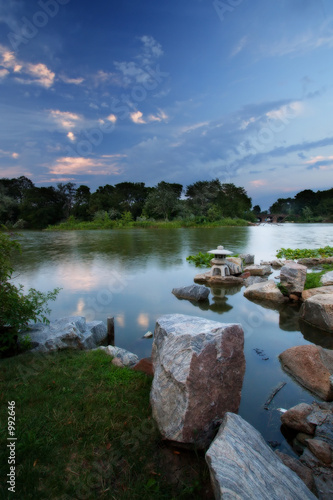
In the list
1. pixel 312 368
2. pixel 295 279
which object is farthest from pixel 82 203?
pixel 312 368

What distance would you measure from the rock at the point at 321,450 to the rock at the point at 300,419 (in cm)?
26

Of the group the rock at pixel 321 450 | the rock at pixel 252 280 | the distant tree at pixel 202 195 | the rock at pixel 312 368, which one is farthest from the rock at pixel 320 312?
the distant tree at pixel 202 195

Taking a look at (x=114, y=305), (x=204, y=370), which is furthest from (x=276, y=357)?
(x=114, y=305)

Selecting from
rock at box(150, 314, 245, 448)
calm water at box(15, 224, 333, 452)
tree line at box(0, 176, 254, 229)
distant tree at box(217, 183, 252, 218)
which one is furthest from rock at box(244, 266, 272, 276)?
distant tree at box(217, 183, 252, 218)

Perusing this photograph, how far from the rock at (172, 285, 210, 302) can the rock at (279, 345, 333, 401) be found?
357 centimetres

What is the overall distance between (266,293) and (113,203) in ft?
153

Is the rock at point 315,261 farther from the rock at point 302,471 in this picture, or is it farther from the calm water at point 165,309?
the rock at point 302,471

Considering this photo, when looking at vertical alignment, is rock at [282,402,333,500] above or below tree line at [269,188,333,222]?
below

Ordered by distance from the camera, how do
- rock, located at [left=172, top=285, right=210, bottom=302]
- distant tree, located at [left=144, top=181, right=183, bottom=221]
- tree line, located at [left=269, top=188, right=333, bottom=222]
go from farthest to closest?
tree line, located at [left=269, top=188, right=333, bottom=222]
distant tree, located at [left=144, top=181, right=183, bottom=221]
rock, located at [left=172, top=285, right=210, bottom=302]


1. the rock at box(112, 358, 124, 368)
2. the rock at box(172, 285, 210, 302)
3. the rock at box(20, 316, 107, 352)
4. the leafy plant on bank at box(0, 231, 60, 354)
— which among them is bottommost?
the rock at box(172, 285, 210, 302)

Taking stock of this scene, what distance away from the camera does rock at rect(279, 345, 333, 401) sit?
11.8 ft

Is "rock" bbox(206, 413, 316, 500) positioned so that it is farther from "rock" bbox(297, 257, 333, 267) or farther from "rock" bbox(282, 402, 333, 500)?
"rock" bbox(297, 257, 333, 267)

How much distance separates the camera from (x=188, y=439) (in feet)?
7.88

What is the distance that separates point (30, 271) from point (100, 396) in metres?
10.1
